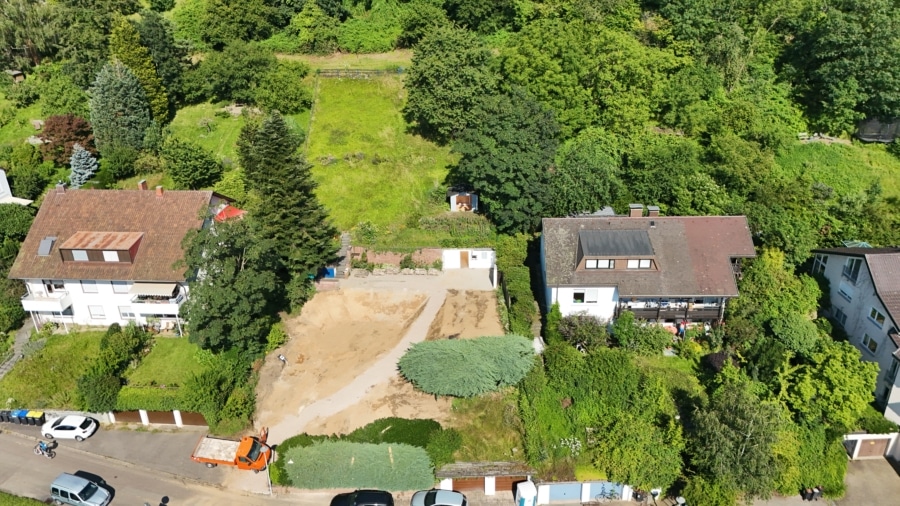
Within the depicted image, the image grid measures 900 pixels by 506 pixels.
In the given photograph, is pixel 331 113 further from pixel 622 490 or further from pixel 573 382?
pixel 622 490

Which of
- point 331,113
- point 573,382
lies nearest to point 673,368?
point 573,382

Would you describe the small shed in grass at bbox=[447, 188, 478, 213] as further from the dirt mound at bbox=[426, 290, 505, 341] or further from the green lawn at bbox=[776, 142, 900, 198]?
the green lawn at bbox=[776, 142, 900, 198]

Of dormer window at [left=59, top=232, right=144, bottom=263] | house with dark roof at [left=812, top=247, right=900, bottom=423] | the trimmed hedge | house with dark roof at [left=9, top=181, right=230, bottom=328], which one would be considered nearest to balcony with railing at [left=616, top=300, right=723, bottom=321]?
house with dark roof at [left=812, top=247, right=900, bottom=423]

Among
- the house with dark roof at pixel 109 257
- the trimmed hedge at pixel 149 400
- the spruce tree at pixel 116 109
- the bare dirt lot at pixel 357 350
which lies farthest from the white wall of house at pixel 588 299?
the spruce tree at pixel 116 109

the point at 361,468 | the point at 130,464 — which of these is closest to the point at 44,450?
the point at 130,464

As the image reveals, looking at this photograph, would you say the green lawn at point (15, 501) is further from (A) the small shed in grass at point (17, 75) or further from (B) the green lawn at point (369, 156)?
(A) the small shed in grass at point (17, 75)
